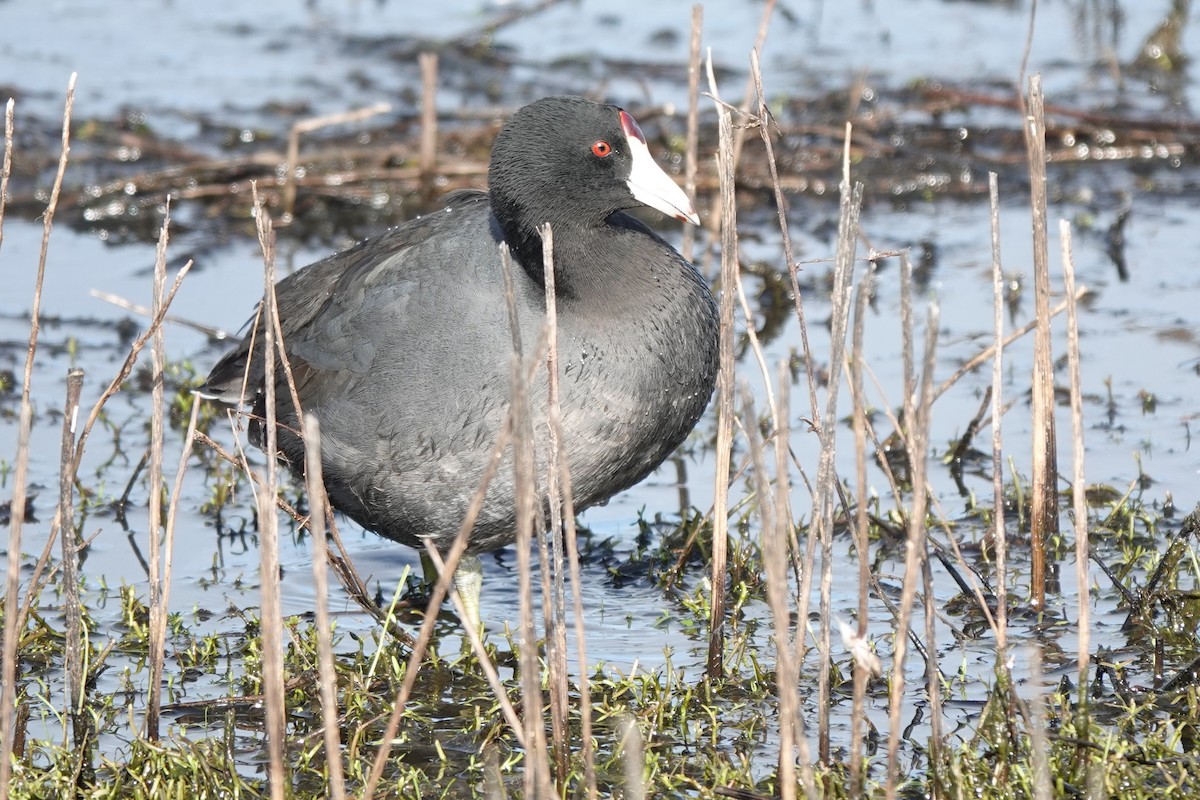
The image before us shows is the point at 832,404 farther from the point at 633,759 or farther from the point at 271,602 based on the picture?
the point at 271,602

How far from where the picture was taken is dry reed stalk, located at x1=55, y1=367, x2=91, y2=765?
284cm

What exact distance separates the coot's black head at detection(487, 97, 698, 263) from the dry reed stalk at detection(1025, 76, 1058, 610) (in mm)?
809

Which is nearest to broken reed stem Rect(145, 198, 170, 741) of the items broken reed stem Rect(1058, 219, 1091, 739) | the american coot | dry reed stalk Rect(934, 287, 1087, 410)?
the american coot

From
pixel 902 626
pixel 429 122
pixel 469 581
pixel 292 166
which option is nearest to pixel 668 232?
pixel 429 122

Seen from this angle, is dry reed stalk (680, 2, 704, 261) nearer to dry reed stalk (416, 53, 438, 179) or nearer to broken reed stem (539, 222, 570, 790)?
broken reed stem (539, 222, 570, 790)

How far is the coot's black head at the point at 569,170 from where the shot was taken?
374 centimetres

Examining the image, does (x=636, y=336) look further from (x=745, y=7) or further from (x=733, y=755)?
(x=745, y=7)

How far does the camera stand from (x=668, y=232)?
6973 millimetres

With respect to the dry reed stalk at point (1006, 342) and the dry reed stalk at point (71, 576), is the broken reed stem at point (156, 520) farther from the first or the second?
the dry reed stalk at point (1006, 342)

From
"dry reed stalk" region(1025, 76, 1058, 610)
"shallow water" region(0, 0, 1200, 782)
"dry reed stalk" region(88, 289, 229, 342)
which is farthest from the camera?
"shallow water" region(0, 0, 1200, 782)

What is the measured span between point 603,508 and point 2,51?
21.6 feet

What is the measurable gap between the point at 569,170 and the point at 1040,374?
1.17 m

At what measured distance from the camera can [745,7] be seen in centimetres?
1018

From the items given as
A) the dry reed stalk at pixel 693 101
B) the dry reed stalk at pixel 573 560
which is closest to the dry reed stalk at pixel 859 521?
the dry reed stalk at pixel 573 560
